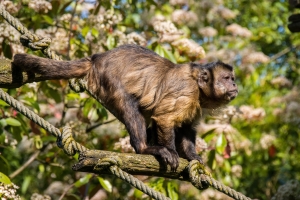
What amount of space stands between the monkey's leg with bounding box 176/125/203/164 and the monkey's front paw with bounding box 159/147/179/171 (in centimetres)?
67

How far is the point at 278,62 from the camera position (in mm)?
10828

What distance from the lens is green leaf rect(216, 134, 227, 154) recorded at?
22.5 ft

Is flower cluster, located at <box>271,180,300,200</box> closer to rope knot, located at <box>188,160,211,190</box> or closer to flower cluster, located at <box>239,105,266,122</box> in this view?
flower cluster, located at <box>239,105,266,122</box>

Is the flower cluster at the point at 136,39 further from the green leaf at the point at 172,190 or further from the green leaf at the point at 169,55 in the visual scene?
the green leaf at the point at 172,190

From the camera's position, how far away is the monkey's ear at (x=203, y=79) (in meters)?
5.72

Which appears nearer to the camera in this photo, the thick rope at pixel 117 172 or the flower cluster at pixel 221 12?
the thick rope at pixel 117 172

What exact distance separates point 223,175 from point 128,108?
3262mm

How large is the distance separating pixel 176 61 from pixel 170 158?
2490 millimetres

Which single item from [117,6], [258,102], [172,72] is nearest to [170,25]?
[117,6]

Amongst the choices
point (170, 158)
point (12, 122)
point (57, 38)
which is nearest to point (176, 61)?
point (57, 38)

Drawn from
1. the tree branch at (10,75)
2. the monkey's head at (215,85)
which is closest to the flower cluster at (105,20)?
the monkey's head at (215,85)

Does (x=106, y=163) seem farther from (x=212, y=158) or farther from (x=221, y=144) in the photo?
(x=212, y=158)

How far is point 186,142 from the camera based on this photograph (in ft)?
18.9

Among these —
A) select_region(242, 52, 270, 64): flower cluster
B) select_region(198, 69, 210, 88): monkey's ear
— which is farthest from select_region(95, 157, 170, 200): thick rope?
select_region(242, 52, 270, 64): flower cluster
